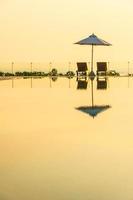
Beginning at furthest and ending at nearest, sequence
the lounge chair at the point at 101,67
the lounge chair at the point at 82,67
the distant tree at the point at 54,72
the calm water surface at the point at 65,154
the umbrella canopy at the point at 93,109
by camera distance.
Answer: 1. the distant tree at the point at 54,72
2. the lounge chair at the point at 101,67
3. the lounge chair at the point at 82,67
4. the umbrella canopy at the point at 93,109
5. the calm water surface at the point at 65,154

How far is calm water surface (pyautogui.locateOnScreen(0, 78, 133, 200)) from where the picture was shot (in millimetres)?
4095

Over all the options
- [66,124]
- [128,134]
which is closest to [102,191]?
[128,134]

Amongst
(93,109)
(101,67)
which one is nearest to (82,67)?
(101,67)

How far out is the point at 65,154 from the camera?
563cm

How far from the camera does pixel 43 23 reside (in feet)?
97.4

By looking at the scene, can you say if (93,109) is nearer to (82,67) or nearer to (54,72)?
(82,67)

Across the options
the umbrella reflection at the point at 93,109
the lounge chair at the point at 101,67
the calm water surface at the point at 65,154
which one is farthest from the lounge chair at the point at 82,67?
the calm water surface at the point at 65,154

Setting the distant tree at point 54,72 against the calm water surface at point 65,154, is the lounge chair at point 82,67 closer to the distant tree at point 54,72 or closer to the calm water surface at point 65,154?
the distant tree at point 54,72

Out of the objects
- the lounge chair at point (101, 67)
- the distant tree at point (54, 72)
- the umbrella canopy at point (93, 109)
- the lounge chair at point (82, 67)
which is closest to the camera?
the umbrella canopy at point (93, 109)

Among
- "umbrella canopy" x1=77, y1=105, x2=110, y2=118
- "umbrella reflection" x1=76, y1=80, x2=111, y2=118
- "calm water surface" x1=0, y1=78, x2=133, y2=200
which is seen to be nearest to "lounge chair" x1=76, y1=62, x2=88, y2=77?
"umbrella reflection" x1=76, y1=80, x2=111, y2=118

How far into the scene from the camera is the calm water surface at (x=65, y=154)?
4.09 meters

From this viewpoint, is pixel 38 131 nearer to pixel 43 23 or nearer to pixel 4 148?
pixel 4 148

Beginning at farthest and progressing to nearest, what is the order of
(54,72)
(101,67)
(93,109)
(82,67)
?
(54,72), (101,67), (82,67), (93,109)

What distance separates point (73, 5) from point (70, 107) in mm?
21041
